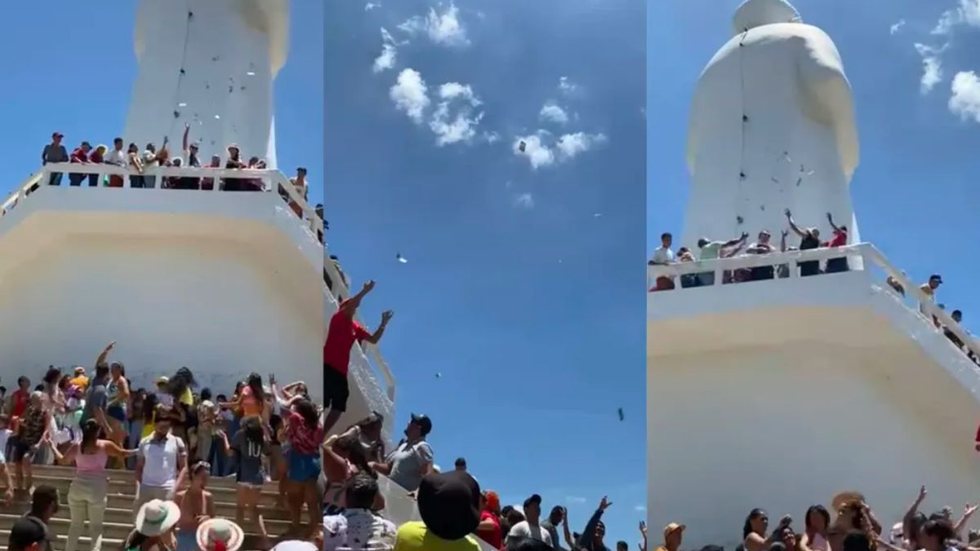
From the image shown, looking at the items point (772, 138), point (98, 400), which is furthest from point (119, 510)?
point (772, 138)

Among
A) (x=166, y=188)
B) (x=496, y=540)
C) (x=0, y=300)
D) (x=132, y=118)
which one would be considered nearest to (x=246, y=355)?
(x=166, y=188)

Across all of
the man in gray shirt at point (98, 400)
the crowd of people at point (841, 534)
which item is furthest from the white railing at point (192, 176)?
the crowd of people at point (841, 534)

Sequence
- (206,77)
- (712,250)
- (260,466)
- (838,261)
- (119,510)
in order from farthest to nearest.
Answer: (206,77), (712,250), (838,261), (260,466), (119,510)

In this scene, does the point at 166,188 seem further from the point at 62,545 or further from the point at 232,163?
the point at 62,545

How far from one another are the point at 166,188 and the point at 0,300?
2920 mm

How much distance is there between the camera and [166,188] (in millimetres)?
13422

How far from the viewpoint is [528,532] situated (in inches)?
154

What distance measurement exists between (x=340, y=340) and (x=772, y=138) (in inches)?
492

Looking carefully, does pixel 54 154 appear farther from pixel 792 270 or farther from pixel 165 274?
pixel 792 270

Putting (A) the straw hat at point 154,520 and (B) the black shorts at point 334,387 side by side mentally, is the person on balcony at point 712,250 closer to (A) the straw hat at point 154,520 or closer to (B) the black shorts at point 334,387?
(A) the straw hat at point 154,520

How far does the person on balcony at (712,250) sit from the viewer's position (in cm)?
1270

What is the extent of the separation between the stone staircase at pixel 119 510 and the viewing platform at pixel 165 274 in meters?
4.62

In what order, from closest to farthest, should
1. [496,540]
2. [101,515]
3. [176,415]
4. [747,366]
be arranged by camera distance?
[496,540] → [101,515] → [176,415] → [747,366]

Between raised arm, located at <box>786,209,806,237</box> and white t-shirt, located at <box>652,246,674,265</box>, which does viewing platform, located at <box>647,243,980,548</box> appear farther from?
raised arm, located at <box>786,209,806,237</box>
